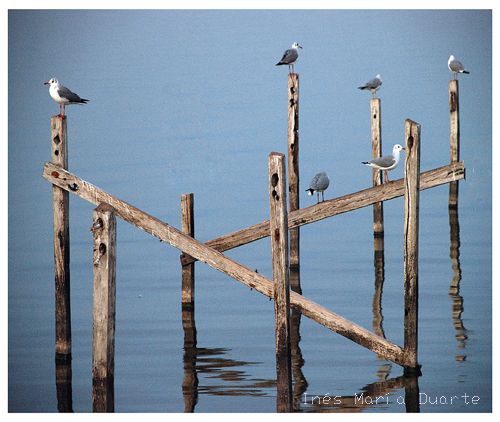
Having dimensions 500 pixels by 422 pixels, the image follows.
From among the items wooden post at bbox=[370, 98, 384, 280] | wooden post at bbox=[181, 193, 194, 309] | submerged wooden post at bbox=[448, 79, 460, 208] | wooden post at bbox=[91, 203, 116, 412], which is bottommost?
wooden post at bbox=[91, 203, 116, 412]

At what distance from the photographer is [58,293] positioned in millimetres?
12508

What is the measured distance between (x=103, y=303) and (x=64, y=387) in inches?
94.9

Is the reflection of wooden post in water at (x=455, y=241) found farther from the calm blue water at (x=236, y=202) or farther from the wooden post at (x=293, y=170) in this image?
the wooden post at (x=293, y=170)

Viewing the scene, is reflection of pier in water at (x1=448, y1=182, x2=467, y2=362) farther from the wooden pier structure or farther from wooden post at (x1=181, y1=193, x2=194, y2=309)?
wooden post at (x1=181, y1=193, x2=194, y2=309)

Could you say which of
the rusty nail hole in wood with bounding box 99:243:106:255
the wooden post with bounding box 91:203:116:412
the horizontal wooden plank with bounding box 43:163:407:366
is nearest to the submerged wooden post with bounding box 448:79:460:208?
the horizontal wooden plank with bounding box 43:163:407:366

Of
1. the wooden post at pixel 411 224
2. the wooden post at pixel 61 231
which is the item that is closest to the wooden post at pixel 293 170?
the wooden post at pixel 61 231

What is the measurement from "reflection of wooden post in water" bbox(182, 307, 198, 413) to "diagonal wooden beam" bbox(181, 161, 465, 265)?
2.46 ft

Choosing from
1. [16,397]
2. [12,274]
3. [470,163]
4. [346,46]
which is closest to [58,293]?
[16,397]

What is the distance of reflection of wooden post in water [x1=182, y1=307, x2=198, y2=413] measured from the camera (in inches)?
476

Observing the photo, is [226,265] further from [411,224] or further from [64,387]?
[64,387]

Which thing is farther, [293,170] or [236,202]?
[236,202]

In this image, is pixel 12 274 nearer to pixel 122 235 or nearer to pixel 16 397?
pixel 122 235

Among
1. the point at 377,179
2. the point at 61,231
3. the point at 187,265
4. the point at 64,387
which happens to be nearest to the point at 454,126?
the point at 377,179

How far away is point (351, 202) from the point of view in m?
14.3
